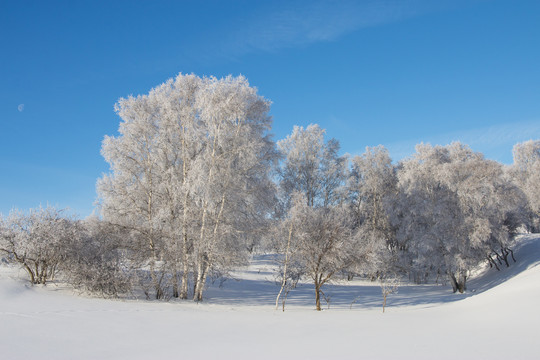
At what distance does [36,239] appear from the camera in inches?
572

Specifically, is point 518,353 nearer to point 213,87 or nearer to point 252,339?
point 252,339

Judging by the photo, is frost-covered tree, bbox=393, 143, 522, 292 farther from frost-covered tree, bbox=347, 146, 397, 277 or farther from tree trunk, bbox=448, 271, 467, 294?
frost-covered tree, bbox=347, 146, 397, 277

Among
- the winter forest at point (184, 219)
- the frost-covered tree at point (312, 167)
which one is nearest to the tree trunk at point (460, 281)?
the winter forest at point (184, 219)

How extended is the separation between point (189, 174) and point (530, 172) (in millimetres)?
45370

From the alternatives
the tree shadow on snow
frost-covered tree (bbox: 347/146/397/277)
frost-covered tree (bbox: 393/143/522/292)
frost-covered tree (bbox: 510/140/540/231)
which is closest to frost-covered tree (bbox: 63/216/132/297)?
the tree shadow on snow

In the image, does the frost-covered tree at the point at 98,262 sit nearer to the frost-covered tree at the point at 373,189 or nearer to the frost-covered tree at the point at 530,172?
the frost-covered tree at the point at 373,189

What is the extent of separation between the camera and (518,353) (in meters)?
6.75

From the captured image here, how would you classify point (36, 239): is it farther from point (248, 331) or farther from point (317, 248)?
point (317, 248)

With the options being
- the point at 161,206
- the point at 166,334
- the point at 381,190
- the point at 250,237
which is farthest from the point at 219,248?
the point at 381,190

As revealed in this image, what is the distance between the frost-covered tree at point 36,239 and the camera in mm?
14508

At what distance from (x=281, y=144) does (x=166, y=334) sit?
25803 millimetres

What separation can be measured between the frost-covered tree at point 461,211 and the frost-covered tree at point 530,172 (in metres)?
16.8

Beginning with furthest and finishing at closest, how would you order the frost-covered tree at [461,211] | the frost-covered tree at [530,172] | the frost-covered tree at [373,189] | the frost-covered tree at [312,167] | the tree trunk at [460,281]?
the frost-covered tree at [530,172]
the frost-covered tree at [373,189]
the frost-covered tree at [312,167]
the tree trunk at [460,281]
the frost-covered tree at [461,211]

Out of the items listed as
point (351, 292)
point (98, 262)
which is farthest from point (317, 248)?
point (351, 292)
